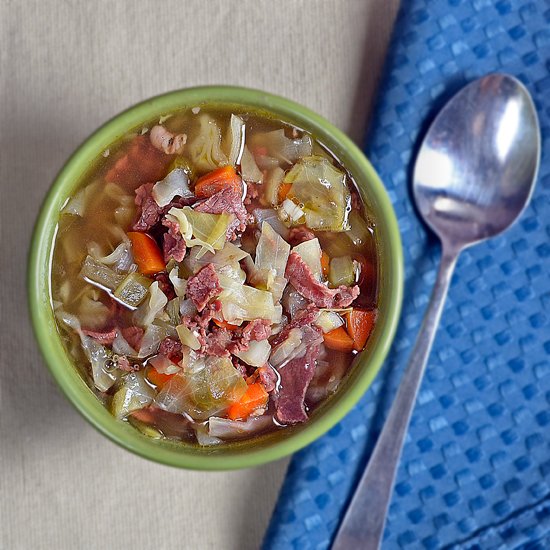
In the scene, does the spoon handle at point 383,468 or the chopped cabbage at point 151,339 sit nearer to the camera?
the chopped cabbage at point 151,339

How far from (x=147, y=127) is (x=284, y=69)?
1.50ft

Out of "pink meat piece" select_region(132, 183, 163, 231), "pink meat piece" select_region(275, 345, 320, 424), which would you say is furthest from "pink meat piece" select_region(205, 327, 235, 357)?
"pink meat piece" select_region(132, 183, 163, 231)

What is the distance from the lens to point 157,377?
1.35m

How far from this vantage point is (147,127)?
137cm

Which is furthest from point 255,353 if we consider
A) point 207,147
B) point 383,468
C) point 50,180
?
point 50,180

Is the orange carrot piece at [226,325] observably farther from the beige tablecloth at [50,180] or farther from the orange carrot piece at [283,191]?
the beige tablecloth at [50,180]

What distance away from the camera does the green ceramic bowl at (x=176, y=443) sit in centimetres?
132

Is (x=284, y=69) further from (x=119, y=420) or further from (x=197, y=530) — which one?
(x=197, y=530)

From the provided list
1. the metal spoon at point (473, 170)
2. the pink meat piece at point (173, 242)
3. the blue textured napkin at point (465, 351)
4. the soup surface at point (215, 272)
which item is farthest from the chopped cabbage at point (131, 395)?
the metal spoon at point (473, 170)

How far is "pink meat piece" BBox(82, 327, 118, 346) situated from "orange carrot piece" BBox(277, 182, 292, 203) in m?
0.37

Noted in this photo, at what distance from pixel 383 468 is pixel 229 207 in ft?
2.20

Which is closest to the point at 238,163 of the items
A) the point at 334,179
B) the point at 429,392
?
the point at 334,179

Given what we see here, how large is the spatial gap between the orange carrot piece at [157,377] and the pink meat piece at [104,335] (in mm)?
86

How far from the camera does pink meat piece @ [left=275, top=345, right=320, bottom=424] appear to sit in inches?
53.3
